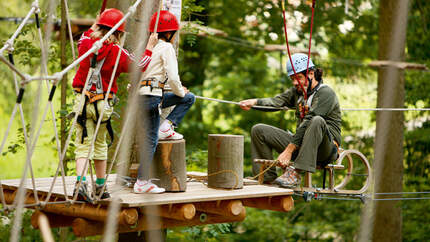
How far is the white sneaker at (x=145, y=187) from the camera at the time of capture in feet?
13.3

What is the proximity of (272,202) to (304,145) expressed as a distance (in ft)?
1.64

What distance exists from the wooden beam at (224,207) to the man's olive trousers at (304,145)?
27.0 inches

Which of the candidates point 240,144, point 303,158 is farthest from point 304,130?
point 240,144

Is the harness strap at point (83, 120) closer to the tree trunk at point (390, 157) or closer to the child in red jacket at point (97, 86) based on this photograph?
the child in red jacket at point (97, 86)

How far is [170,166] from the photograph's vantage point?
14.1 ft

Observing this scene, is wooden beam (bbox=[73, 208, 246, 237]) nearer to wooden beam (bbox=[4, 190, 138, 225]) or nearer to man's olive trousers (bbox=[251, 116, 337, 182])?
wooden beam (bbox=[4, 190, 138, 225])

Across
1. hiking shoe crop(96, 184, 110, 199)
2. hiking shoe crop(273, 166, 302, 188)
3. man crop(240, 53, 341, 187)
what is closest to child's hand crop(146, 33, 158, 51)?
hiking shoe crop(96, 184, 110, 199)

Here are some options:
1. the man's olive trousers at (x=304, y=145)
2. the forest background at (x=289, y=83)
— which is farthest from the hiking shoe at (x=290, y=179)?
the forest background at (x=289, y=83)

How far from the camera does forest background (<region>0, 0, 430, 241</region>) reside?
8977 mm

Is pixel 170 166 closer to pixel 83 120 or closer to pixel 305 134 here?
pixel 83 120

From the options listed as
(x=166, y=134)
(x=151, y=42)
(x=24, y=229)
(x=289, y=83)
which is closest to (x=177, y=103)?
(x=166, y=134)

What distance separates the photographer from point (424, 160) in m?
9.08

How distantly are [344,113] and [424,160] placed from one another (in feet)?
4.57

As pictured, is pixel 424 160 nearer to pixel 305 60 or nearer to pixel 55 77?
pixel 305 60
